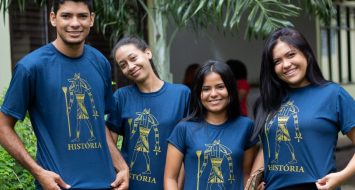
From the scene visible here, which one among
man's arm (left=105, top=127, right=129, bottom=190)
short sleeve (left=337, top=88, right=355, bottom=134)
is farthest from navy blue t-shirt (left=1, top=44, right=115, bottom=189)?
short sleeve (left=337, top=88, right=355, bottom=134)

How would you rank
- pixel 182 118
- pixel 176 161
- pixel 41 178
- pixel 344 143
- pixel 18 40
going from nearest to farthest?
pixel 41 178 < pixel 176 161 < pixel 182 118 < pixel 18 40 < pixel 344 143

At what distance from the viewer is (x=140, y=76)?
3188 mm

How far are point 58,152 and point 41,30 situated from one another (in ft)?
15.6

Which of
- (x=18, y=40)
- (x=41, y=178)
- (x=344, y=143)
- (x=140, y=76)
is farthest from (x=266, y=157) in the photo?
(x=344, y=143)

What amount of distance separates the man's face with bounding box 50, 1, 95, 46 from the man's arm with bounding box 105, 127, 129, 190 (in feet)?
2.02

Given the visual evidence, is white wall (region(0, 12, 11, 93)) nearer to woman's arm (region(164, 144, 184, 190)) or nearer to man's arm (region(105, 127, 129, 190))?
man's arm (region(105, 127, 129, 190))

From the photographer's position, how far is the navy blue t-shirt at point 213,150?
288 cm

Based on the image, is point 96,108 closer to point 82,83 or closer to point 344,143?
point 82,83

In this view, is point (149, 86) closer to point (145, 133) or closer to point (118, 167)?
point (145, 133)

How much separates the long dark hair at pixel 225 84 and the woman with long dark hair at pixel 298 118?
24 cm

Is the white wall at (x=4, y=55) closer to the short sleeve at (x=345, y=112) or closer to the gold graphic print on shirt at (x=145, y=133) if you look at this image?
the gold graphic print on shirt at (x=145, y=133)

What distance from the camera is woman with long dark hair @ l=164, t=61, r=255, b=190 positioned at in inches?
114

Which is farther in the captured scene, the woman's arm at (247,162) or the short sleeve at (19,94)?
the woman's arm at (247,162)

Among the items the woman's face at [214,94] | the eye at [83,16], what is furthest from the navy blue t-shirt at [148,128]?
the eye at [83,16]
